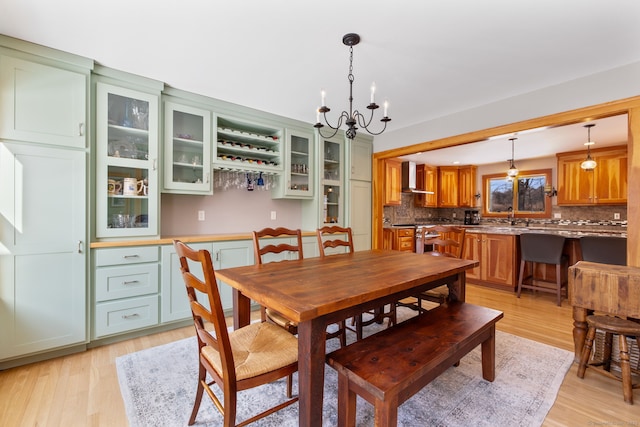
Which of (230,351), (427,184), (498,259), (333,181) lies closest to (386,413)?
(230,351)

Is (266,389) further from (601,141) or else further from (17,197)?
(601,141)

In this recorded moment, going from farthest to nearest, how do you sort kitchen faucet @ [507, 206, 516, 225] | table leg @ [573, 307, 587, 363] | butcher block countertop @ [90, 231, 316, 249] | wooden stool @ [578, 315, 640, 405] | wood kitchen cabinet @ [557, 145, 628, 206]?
1. kitchen faucet @ [507, 206, 516, 225]
2. wood kitchen cabinet @ [557, 145, 628, 206]
3. butcher block countertop @ [90, 231, 316, 249]
4. table leg @ [573, 307, 587, 363]
5. wooden stool @ [578, 315, 640, 405]

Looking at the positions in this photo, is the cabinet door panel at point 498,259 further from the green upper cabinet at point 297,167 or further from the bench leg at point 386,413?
the bench leg at point 386,413

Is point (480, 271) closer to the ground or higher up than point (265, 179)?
closer to the ground

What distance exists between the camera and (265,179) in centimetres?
375

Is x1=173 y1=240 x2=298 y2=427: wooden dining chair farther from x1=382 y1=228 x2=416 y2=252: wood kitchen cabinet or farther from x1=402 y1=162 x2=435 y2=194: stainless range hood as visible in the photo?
x1=402 y1=162 x2=435 y2=194: stainless range hood

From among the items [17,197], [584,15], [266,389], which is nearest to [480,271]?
[584,15]

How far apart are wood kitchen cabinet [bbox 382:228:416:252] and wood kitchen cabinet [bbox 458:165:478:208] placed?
1.84 meters

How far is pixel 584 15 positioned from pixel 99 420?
3.69 metres

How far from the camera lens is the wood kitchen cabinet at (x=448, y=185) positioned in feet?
21.0

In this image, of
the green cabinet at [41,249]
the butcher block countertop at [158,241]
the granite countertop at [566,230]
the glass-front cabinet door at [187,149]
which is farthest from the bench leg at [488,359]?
the green cabinet at [41,249]

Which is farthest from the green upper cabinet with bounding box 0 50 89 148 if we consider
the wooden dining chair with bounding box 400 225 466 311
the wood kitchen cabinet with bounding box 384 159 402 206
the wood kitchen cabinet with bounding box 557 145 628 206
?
the wood kitchen cabinet with bounding box 557 145 628 206

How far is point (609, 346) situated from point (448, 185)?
15.6 feet

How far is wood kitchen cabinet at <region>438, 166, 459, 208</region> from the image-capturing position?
21.0 ft
